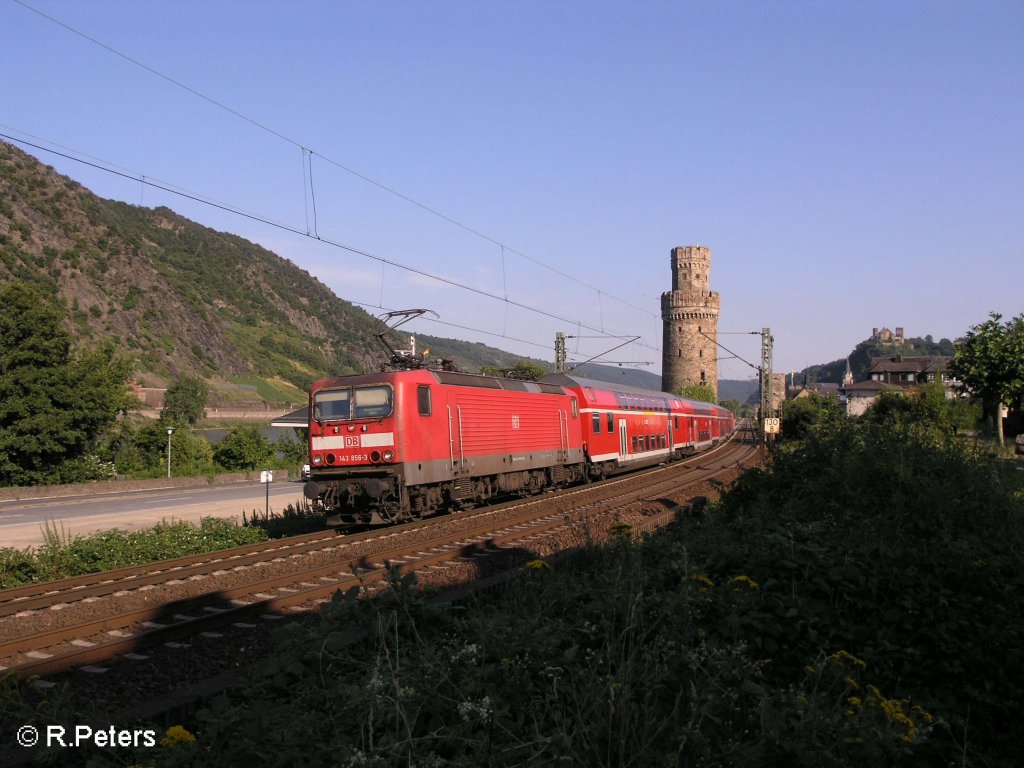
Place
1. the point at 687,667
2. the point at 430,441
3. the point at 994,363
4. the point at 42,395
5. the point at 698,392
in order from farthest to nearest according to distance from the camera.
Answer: the point at 698,392 < the point at 994,363 < the point at 42,395 < the point at 430,441 < the point at 687,667

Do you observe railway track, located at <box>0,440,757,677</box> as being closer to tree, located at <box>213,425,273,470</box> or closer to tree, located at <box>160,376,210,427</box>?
tree, located at <box>213,425,273,470</box>

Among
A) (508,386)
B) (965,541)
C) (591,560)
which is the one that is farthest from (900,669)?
(508,386)

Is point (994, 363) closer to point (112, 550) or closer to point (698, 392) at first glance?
point (112, 550)

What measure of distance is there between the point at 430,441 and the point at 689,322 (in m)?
87.1

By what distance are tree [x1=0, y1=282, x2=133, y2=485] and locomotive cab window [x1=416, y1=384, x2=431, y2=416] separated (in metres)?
24.0

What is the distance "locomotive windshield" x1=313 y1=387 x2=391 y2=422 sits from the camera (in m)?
16.1

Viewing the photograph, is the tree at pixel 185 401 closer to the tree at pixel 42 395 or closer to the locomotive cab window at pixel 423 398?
the tree at pixel 42 395

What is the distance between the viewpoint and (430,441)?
16750mm

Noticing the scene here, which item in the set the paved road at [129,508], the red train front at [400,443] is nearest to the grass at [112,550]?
the red train front at [400,443]

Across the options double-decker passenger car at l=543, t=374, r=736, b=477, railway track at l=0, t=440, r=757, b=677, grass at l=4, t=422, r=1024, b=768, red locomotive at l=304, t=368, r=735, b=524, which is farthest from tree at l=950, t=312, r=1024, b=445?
grass at l=4, t=422, r=1024, b=768

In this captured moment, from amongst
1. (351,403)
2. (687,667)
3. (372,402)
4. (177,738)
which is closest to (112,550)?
(351,403)

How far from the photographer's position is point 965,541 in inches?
283

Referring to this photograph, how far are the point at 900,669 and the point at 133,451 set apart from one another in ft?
138

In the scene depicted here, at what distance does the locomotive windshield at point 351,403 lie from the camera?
634 inches
